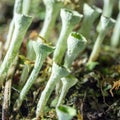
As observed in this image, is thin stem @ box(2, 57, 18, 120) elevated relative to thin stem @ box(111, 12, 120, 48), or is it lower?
lower

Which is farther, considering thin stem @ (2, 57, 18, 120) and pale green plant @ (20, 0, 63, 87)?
pale green plant @ (20, 0, 63, 87)

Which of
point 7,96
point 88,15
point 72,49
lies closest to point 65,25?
point 72,49

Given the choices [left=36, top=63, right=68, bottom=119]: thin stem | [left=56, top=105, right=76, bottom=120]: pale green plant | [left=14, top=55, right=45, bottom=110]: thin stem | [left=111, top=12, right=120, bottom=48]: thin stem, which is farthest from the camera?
[left=111, top=12, right=120, bottom=48]: thin stem

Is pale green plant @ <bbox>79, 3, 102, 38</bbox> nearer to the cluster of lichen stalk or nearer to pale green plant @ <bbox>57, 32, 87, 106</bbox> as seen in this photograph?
the cluster of lichen stalk

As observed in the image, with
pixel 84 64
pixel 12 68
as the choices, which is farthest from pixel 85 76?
pixel 12 68

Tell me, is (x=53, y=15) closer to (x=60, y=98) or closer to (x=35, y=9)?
(x=60, y=98)

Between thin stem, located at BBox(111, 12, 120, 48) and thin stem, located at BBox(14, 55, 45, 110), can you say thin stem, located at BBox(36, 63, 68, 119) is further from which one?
thin stem, located at BBox(111, 12, 120, 48)

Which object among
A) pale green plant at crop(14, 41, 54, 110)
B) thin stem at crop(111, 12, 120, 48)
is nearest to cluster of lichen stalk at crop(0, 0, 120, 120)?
pale green plant at crop(14, 41, 54, 110)

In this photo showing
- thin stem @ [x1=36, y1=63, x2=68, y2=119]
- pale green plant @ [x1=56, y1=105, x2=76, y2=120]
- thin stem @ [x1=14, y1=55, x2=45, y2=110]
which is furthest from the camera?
thin stem @ [x1=14, y1=55, x2=45, y2=110]

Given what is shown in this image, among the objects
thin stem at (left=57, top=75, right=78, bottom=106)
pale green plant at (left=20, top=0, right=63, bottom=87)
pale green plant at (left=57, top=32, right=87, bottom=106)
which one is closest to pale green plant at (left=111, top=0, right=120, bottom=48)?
pale green plant at (left=20, top=0, right=63, bottom=87)

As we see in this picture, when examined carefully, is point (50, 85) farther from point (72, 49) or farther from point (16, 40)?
point (16, 40)

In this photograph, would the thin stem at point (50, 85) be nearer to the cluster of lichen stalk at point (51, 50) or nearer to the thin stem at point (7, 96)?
the cluster of lichen stalk at point (51, 50)

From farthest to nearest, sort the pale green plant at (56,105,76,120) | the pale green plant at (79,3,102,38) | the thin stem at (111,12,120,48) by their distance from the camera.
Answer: the thin stem at (111,12,120,48) → the pale green plant at (79,3,102,38) → the pale green plant at (56,105,76,120)

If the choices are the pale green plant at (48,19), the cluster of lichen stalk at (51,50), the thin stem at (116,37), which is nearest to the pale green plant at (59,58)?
the cluster of lichen stalk at (51,50)
